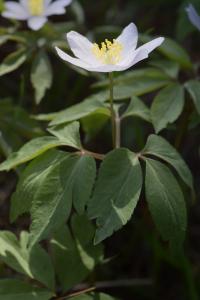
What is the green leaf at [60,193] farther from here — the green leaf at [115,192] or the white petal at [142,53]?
the white petal at [142,53]

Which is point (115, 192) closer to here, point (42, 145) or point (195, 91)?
point (42, 145)

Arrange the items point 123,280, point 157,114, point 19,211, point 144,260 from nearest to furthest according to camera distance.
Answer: point 19,211 < point 157,114 < point 123,280 < point 144,260

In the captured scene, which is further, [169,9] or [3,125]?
[169,9]

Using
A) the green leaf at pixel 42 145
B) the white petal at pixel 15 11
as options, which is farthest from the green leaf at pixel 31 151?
the white petal at pixel 15 11

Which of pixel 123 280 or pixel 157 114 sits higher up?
pixel 157 114

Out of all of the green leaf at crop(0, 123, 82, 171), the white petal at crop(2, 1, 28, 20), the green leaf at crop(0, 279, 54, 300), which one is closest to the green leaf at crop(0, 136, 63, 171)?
the green leaf at crop(0, 123, 82, 171)

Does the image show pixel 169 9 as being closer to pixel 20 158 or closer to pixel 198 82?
pixel 198 82

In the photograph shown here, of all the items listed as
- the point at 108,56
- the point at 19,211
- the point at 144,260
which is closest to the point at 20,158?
the point at 19,211
